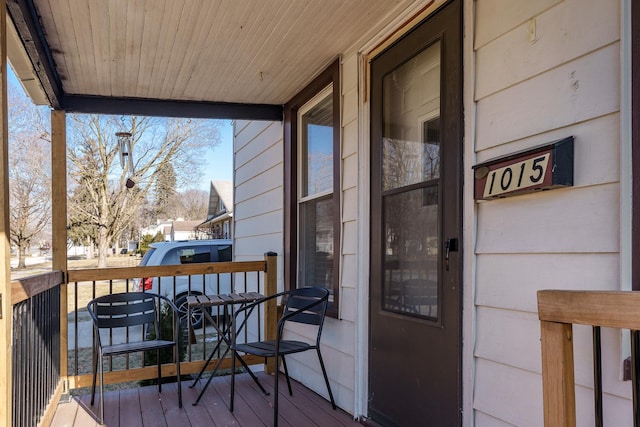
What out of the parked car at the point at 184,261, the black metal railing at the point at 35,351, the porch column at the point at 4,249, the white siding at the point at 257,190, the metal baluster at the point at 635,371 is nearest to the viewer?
the metal baluster at the point at 635,371

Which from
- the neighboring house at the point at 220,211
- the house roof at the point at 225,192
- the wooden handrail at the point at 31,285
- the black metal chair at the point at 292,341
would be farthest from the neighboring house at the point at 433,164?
the house roof at the point at 225,192

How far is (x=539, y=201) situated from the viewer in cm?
157

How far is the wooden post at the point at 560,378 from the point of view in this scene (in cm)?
113

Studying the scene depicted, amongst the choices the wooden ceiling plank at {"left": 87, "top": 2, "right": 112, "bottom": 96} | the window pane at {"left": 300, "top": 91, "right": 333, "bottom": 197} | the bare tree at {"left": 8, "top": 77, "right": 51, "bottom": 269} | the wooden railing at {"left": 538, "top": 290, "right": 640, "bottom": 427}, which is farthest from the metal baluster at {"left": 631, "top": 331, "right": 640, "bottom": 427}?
the bare tree at {"left": 8, "top": 77, "right": 51, "bottom": 269}

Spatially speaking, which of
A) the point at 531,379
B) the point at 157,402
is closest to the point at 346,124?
the point at 531,379

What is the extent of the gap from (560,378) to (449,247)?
839mm

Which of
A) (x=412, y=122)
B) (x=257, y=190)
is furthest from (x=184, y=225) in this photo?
(x=412, y=122)

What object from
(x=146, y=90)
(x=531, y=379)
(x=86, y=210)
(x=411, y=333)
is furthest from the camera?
(x=86, y=210)

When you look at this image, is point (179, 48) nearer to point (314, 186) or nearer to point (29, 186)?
point (314, 186)

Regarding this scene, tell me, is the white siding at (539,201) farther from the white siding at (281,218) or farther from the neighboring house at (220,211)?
the neighboring house at (220,211)

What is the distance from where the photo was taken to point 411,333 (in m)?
2.19

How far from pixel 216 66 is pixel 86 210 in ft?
48.6

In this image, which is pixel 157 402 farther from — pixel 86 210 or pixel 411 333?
pixel 86 210

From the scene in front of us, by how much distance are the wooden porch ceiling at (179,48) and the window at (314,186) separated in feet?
0.58
